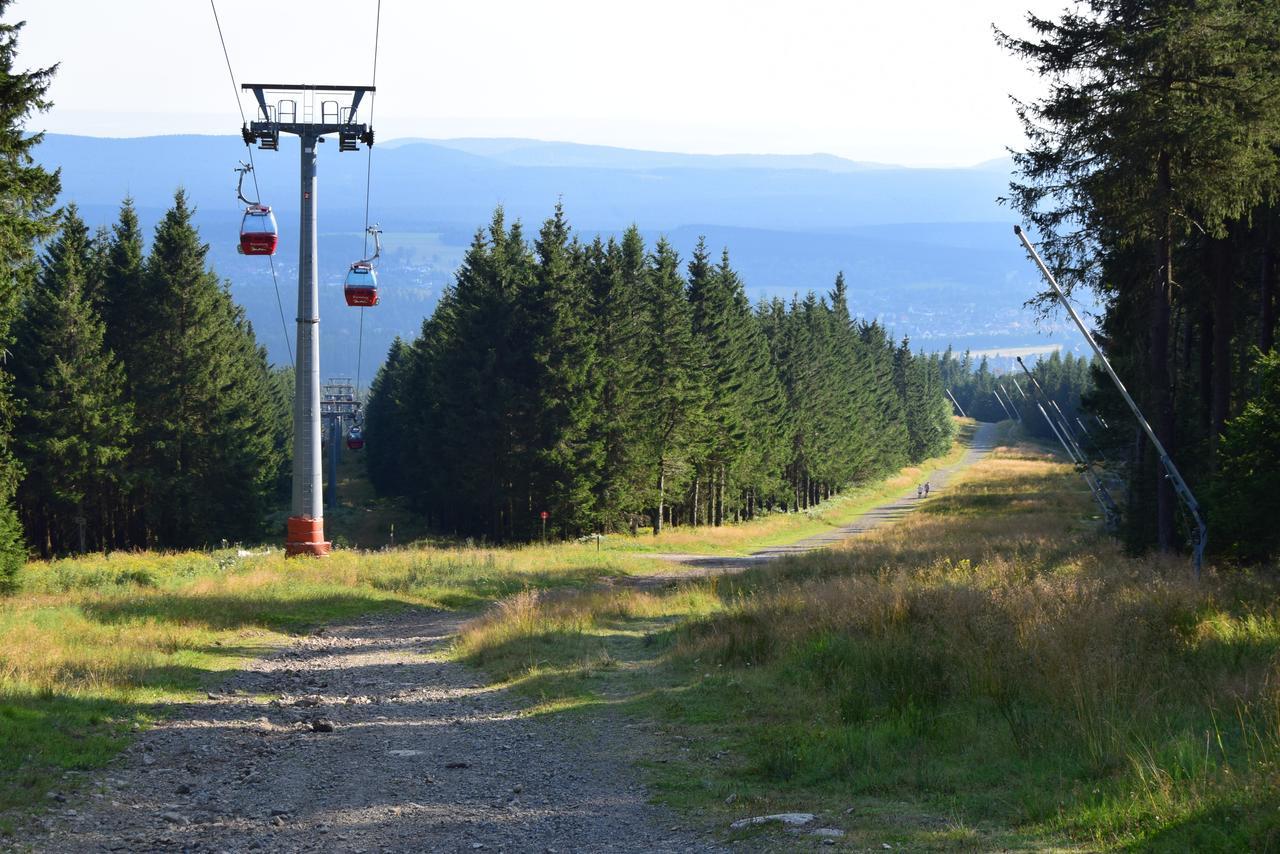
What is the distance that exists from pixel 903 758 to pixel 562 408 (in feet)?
133

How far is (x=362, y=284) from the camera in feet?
109

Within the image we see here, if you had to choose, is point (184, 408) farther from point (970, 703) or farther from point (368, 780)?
point (970, 703)

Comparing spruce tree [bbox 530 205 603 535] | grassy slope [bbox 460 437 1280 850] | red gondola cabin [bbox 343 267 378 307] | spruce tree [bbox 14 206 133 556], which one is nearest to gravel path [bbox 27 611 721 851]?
grassy slope [bbox 460 437 1280 850]

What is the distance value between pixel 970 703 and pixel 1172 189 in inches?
574

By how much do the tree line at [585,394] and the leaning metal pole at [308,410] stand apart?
17.1 meters

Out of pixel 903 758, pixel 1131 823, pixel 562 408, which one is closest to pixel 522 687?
pixel 903 758

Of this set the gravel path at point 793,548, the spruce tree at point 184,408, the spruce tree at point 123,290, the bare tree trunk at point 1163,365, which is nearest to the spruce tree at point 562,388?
the gravel path at point 793,548

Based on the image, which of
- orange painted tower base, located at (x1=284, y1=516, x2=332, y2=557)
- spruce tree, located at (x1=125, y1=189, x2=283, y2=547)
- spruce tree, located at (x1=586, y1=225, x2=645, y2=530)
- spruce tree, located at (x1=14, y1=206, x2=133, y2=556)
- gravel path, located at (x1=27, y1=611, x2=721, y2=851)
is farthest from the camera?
spruce tree, located at (x1=586, y1=225, x2=645, y2=530)

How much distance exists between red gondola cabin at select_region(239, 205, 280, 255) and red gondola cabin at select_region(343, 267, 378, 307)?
11.6 ft

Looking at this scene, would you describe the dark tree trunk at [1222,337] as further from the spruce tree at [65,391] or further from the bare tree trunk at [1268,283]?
the spruce tree at [65,391]

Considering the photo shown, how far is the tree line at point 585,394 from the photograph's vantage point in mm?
48719

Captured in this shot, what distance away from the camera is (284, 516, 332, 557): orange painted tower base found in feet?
100

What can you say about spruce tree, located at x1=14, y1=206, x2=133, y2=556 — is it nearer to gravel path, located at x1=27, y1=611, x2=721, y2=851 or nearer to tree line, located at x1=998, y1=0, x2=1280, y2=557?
gravel path, located at x1=27, y1=611, x2=721, y2=851

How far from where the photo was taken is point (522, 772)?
31.0ft
